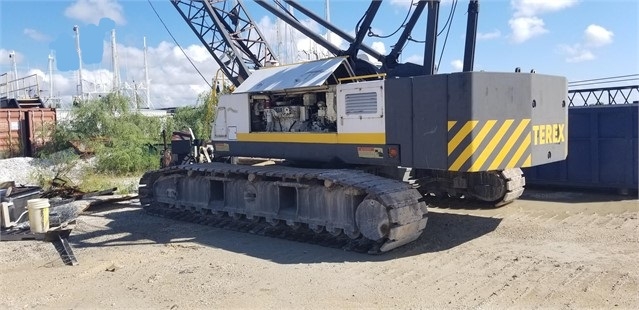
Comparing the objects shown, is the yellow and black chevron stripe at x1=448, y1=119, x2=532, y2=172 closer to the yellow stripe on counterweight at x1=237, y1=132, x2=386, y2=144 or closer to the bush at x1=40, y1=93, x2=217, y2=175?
the yellow stripe on counterweight at x1=237, y1=132, x2=386, y2=144

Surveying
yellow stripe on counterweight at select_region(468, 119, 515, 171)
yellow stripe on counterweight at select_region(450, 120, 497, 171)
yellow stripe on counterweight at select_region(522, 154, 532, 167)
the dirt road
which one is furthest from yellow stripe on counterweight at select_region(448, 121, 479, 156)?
the dirt road

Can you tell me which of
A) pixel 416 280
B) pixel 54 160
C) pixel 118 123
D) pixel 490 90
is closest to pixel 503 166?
pixel 490 90

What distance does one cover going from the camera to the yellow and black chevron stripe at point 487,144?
6.36m

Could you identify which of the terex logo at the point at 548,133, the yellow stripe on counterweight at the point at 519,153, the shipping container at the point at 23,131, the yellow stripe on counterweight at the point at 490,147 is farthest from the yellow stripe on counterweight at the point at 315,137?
the shipping container at the point at 23,131

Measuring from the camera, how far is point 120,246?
778 cm

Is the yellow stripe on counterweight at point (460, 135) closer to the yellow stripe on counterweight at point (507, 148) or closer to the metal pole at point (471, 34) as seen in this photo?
the yellow stripe on counterweight at point (507, 148)

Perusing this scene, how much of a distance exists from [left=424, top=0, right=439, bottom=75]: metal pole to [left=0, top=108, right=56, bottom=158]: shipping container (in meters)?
17.8

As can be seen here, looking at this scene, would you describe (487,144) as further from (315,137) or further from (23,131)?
(23,131)

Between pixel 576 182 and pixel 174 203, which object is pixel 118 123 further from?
pixel 576 182

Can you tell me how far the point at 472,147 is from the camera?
20.8ft

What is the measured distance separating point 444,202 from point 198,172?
4.47m

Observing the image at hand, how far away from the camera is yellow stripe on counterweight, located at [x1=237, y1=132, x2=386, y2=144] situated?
A: 7.31 metres

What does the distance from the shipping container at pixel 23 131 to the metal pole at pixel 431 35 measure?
58.3 feet

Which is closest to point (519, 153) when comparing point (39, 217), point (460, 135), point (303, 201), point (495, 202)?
point (460, 135)
